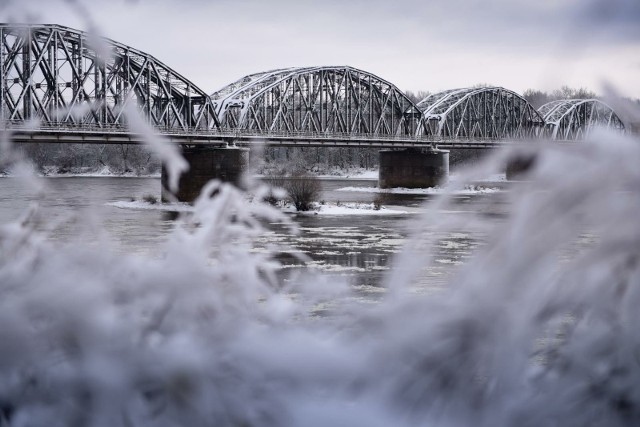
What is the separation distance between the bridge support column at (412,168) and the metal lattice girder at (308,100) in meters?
4.13

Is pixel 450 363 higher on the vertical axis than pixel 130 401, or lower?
higher

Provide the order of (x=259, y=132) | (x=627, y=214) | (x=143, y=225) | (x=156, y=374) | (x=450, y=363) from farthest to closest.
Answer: (x=259, y=132) < (x=143, y=225) < (x=156, y=374) < (x=450, y=363) < (x=627, y=214)

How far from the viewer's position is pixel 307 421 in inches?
155

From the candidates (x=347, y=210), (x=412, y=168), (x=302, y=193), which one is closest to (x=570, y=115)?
(x=412, y=168)

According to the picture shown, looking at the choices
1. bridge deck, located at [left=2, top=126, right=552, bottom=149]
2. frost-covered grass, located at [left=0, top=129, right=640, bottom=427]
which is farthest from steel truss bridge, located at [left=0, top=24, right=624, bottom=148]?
frost-covered grass, located at [left=0, top=129, right=640, bottom=427]

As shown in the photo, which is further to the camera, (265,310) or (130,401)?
(265,310)

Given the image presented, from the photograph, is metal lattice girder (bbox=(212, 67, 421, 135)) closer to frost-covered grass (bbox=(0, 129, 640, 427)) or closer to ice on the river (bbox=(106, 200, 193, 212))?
ice on the river (bbox=(106, 200, 193, 212))

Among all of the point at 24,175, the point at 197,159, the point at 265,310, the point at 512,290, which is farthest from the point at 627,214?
the point at 197,159

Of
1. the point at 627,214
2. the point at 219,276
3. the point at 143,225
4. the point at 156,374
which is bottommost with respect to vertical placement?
the point at 143,225

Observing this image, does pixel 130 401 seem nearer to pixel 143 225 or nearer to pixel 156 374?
pixel 156 374

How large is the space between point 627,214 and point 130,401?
99.8 inches

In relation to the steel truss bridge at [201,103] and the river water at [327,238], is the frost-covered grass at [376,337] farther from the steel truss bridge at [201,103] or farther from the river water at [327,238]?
the steel truss bridge at [201,103]

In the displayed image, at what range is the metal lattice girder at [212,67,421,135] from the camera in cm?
7181

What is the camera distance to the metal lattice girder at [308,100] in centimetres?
Answer: 7181
